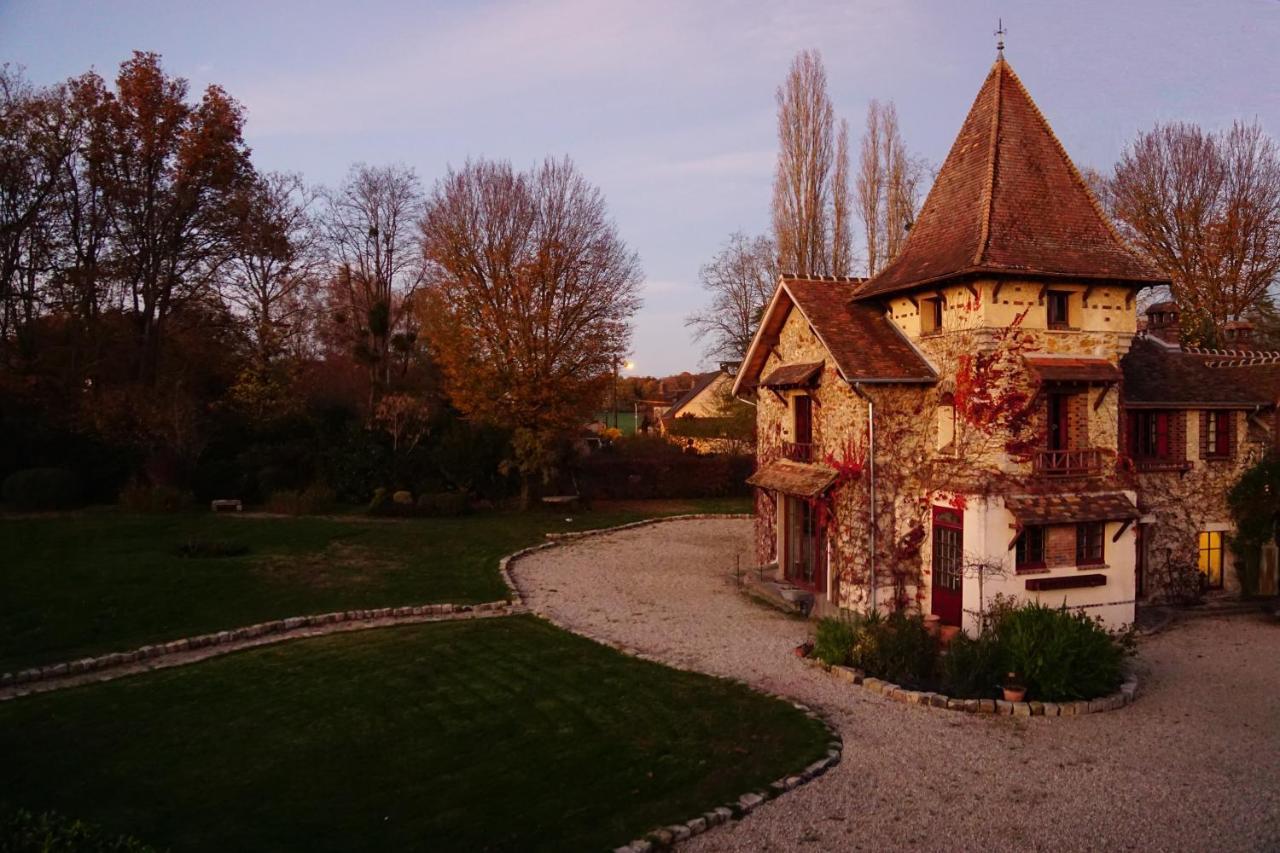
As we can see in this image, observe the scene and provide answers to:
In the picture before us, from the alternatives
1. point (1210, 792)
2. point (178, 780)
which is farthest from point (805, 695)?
point (178, 780)

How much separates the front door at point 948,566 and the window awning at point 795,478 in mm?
2329

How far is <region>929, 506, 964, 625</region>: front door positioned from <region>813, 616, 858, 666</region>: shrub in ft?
10.2

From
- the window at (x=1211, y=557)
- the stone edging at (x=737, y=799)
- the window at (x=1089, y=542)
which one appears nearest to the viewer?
the stone edging at (x=737, y=799)

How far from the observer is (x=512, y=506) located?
31688mm

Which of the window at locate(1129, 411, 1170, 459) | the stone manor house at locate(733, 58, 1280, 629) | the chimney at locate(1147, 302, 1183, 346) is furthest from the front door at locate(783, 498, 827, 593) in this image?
the chimney at locate(1147, 302, 1183, 346)

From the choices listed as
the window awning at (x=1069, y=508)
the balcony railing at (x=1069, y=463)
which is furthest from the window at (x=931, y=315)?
the window awning at (x=1069, y=508)

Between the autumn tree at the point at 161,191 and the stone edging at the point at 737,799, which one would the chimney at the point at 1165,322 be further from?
the autumn tree at the point at 161,191

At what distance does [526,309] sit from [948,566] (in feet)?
59.7

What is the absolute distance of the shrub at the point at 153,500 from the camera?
25.8 metres

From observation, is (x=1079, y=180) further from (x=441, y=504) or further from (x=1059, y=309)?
(x=441, y=504)

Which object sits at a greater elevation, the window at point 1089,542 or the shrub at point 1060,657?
the window at point 1089,542

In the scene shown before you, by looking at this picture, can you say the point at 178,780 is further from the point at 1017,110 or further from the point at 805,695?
the point at 1017,110

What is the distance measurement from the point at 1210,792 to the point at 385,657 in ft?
37.8

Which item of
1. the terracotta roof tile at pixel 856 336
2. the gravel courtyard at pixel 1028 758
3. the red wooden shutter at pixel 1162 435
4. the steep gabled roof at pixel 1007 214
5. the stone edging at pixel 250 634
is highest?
the steep gabled roof at pixel 1007 214
